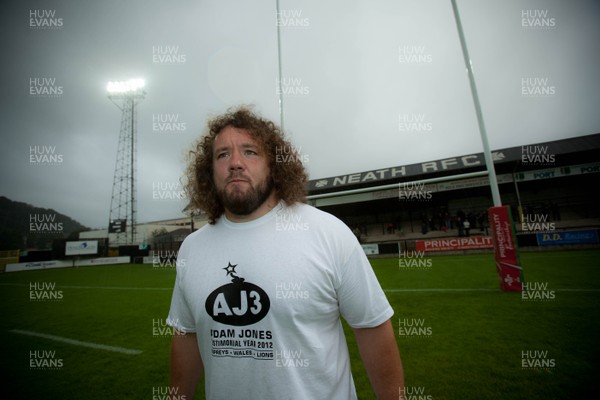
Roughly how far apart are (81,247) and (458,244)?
35.7 metres

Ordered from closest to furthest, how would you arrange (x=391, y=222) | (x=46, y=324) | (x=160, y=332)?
(x=160, y=332)
(x=46, y=324)
(x=391, y=222)

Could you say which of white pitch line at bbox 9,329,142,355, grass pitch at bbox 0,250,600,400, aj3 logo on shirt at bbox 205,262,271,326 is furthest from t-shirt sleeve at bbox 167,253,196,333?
white pitch line at bbox 9,329,142,355

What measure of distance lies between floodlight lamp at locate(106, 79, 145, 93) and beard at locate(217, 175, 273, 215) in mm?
35136

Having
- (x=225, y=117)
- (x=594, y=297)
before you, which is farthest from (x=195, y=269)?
(x=594, y=297)

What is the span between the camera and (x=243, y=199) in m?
1.67

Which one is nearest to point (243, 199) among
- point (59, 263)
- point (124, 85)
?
point (59, 263)

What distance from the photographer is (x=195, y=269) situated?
5.19 feet

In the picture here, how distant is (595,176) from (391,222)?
14.9 metres

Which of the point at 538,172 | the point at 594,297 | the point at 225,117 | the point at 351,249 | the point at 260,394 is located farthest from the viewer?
the point at 538,172

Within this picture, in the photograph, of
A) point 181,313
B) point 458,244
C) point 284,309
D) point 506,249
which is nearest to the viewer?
point 284,309

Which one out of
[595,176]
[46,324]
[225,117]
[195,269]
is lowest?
[46,324]

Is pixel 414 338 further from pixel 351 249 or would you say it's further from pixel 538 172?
pixel 538 172

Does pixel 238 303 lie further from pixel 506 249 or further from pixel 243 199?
pixel 506 249

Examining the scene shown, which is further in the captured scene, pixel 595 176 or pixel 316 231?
pixel 595 176
